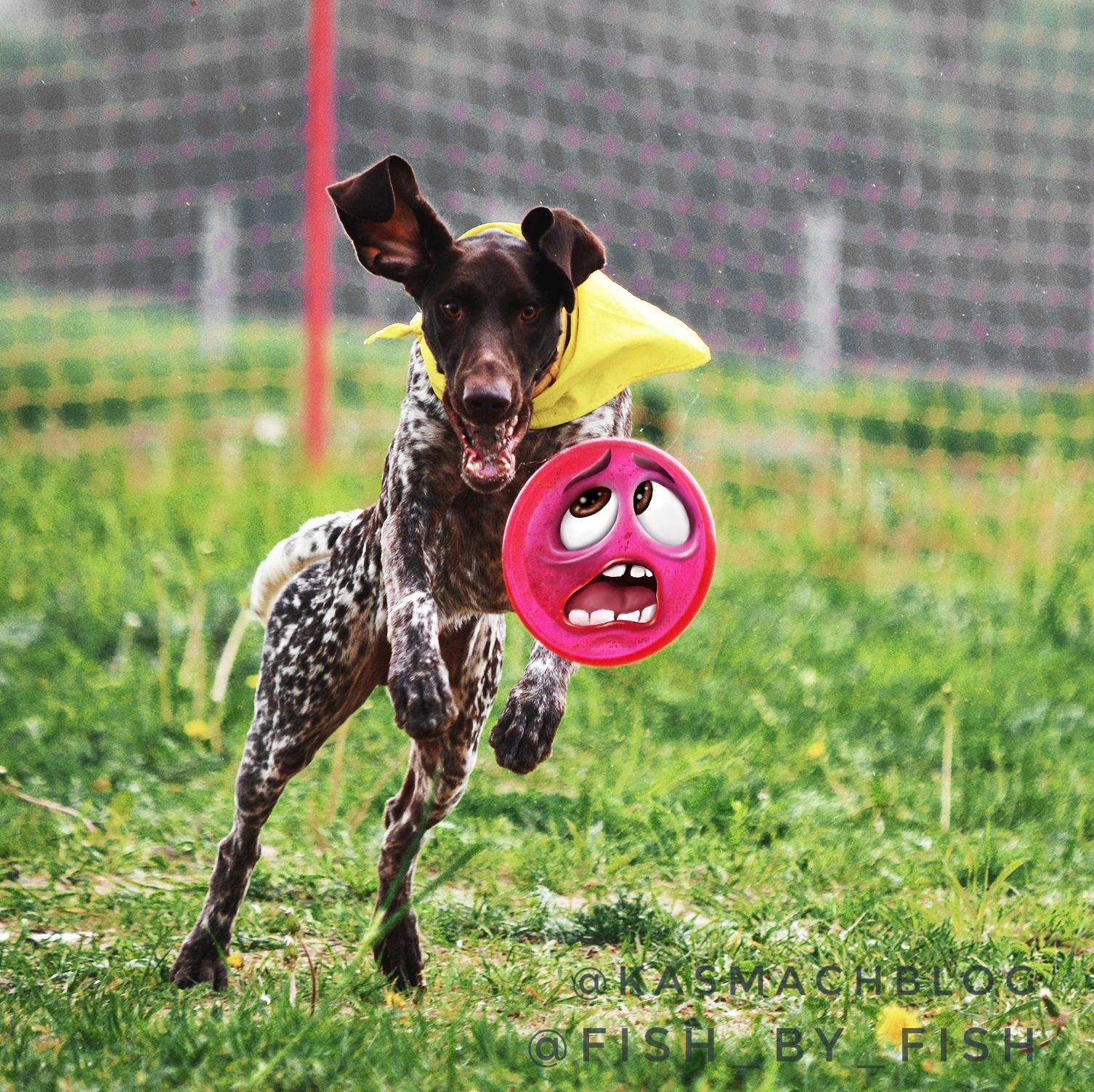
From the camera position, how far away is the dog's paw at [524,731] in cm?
249

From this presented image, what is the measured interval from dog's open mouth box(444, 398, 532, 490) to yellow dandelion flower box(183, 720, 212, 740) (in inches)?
77.4

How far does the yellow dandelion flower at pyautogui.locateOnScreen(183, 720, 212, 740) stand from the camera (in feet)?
13.9

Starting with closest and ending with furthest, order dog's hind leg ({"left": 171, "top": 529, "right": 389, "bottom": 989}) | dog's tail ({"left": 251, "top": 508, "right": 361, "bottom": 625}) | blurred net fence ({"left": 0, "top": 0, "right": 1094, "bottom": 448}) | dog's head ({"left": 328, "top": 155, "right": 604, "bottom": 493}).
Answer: dog's head ({"left": 328, "top": 155, "right": 604, "bottom": 493})
dog's hind leg ({"left": 171, "top": 529, "right": 389, "bottom": 989})
dog's tail ({"left": 251, "top": 508, "right": 361, "bottom": 625})
blurred net fence ({"left": 0, "top": 0, "right": 1094, "bottom": 448})

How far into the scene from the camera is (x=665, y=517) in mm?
2656

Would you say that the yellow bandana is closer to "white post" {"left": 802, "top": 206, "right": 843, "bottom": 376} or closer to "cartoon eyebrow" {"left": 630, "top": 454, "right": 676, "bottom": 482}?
"cartoon eyebrow" {"left": 630, "top": 454, "right": 676, "bottom": 482}

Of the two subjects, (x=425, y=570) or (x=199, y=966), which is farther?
(x=199, y=966)

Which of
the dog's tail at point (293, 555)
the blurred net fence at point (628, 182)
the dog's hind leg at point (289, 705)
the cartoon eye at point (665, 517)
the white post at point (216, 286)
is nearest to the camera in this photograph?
the cartoon eye at point (665, 517)

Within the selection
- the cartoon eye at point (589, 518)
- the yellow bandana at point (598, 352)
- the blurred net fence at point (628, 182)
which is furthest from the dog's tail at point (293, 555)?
the blurred net fence at point (628, 182)

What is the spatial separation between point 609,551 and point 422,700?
42 cm

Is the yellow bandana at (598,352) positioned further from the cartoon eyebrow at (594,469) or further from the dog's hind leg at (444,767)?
the dog's hind leg at (444,767)

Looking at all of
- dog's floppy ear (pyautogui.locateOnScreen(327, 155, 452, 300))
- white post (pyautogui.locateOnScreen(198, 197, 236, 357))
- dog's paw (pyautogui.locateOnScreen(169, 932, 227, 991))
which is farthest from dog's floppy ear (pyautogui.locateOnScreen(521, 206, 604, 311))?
white post (pyautogui.locateOnScreen(198, 197, 236, 357))

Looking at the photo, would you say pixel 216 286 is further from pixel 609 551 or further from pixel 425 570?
pixel 609 551

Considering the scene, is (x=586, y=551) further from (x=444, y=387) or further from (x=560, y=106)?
(x=560, y=106)

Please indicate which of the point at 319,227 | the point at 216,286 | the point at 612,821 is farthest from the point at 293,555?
the point at 216,286
